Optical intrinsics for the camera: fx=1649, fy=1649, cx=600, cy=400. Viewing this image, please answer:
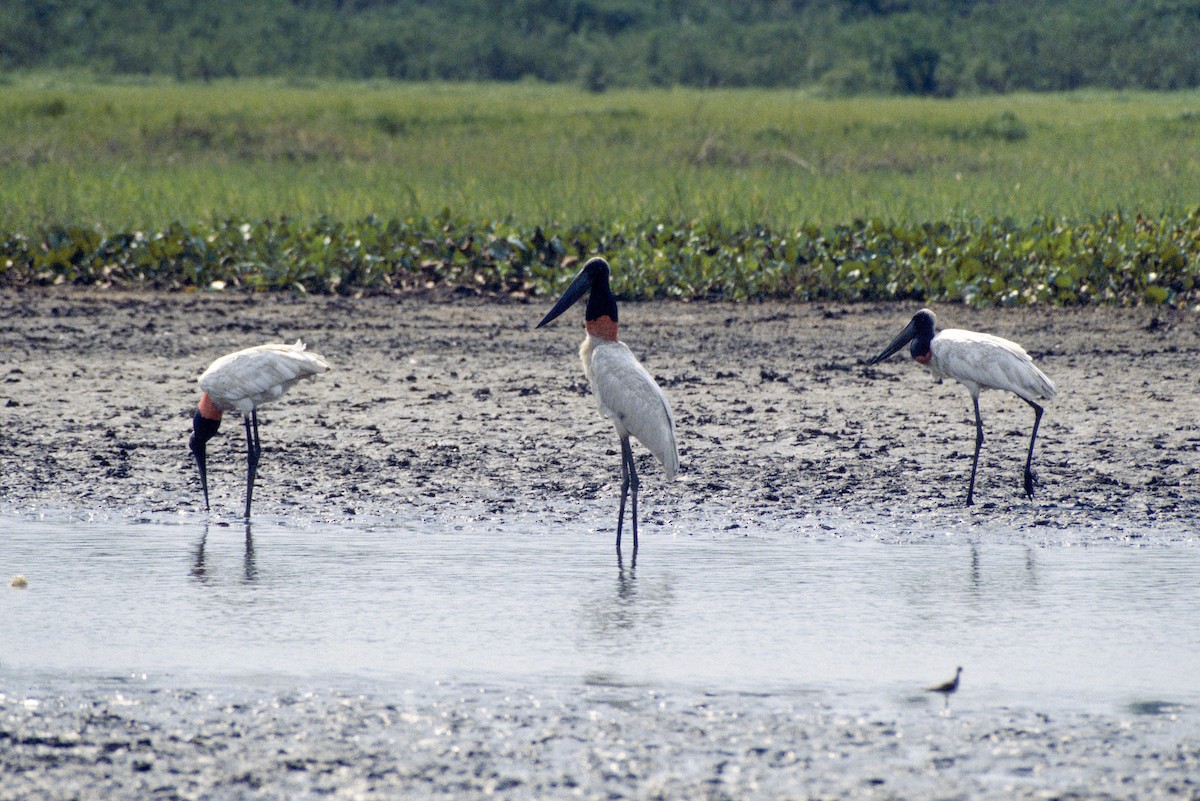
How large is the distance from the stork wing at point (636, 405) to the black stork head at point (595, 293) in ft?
0.83

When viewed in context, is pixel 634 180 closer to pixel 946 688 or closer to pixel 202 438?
pixel 202 438

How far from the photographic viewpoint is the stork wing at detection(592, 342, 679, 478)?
6000mm

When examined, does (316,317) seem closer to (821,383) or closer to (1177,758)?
(821,383)

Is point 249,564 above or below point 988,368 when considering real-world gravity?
below

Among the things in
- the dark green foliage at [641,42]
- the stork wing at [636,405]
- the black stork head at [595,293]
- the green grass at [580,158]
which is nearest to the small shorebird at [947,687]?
the stork wing at [636,405]

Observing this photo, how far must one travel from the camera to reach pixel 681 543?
6004mm

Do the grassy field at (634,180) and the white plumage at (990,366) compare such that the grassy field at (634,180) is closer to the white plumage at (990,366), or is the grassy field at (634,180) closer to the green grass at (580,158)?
the green grass at (580,158)

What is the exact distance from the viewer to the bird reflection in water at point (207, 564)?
5523 mm

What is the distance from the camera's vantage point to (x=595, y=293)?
6.35 meters

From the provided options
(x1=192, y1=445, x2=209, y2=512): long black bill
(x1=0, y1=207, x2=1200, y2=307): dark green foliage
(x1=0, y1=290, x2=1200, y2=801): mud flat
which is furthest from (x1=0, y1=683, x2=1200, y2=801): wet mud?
(x1=0, y1=207, x2=1200, y2=307): dark green foliage

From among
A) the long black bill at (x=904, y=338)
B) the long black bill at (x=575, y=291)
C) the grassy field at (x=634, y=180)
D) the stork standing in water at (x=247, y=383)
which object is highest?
the grassy field at (x=634, y=180)

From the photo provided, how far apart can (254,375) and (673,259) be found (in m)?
6.08

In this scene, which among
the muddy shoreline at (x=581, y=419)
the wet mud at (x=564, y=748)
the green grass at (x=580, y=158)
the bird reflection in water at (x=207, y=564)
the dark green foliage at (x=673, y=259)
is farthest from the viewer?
the green grass at (x=580, y=158)

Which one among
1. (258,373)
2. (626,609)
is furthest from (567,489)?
(626,609)
